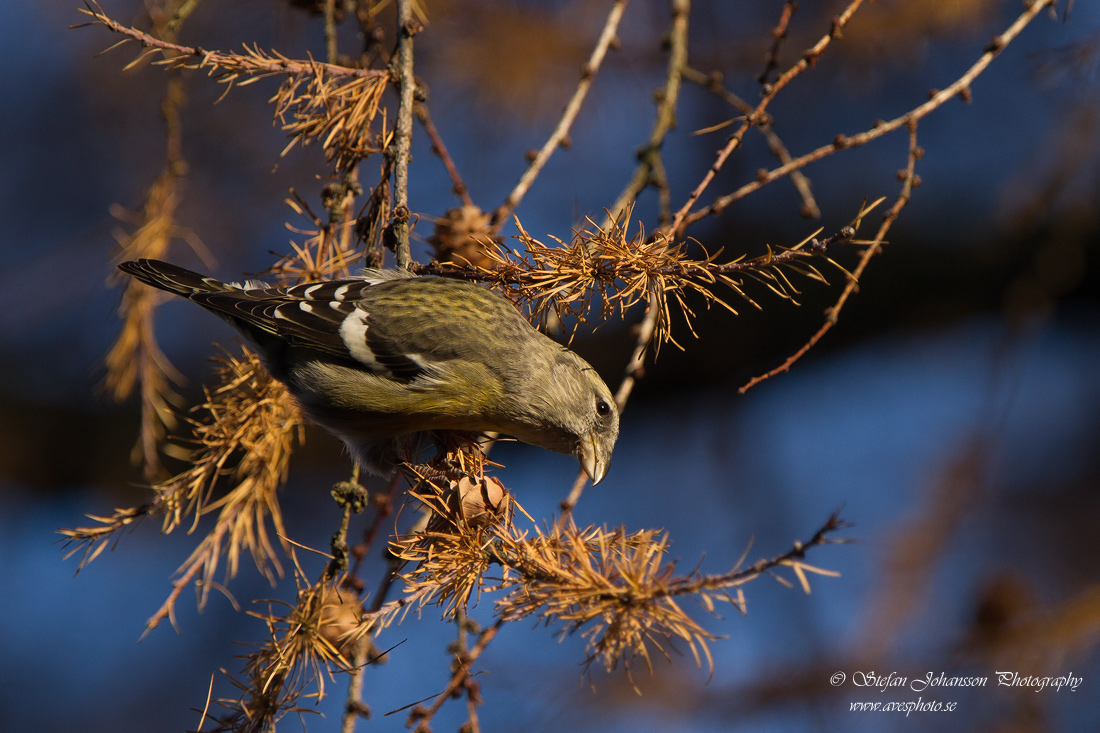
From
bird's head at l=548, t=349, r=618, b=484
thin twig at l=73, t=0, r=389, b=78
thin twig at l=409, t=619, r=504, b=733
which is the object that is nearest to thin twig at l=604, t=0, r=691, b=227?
bird's head at l=548, t=349, r=618, b=484

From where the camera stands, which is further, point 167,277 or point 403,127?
point 167,277

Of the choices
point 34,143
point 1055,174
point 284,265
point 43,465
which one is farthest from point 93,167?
point 1055,174

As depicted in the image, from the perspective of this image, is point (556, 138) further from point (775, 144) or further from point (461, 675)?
point (461, 675)

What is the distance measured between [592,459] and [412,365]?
0.46 meters

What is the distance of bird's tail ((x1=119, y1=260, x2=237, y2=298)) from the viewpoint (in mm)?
1806

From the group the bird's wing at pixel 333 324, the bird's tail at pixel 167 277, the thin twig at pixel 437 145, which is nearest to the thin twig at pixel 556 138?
the thin twig at pixel 437 145

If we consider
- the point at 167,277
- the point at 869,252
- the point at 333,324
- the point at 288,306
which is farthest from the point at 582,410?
the point at 167,277

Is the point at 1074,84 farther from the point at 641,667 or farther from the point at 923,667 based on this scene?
the point at 641,667

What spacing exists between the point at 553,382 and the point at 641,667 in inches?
85.9

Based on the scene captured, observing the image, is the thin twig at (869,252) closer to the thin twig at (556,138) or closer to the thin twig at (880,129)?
the thin twig at (880,129)

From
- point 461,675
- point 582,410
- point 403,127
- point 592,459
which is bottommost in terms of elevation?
point 461,675

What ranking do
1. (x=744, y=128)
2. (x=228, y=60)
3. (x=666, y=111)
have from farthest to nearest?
(x=666, y=111) < (x=228, y=60) < (x=744, y=128)

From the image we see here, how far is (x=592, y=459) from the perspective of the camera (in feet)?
5.99

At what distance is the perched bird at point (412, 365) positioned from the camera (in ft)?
6.06
